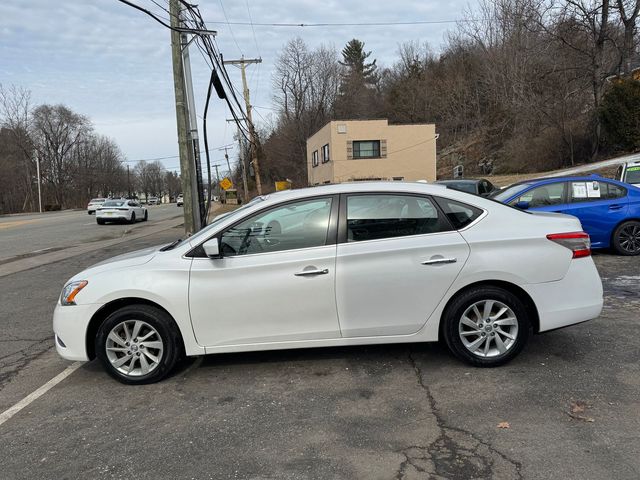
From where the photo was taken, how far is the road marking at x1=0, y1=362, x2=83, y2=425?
3862 millimetres

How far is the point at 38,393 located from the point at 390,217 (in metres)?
3.44

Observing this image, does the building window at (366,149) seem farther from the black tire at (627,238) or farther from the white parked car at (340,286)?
the white parked car at (340,286)

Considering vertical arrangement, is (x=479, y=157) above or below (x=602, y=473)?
above

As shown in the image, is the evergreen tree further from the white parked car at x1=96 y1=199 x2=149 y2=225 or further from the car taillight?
the car taillight

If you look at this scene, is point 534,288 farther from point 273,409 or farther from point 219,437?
point 219,437

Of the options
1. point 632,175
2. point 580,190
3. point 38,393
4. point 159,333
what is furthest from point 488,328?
point 632,175

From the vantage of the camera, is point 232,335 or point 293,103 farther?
point 293,103

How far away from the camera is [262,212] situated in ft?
14.1

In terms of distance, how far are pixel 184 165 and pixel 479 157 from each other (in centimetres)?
3653

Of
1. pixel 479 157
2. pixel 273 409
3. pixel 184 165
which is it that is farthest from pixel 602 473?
pixel 479 157

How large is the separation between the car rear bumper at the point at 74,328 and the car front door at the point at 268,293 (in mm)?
937

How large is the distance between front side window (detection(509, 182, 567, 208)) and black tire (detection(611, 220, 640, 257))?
110 cm

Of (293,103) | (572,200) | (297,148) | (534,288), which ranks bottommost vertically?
(534,288)

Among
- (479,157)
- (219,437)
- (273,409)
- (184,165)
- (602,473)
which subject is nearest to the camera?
(602,473)
